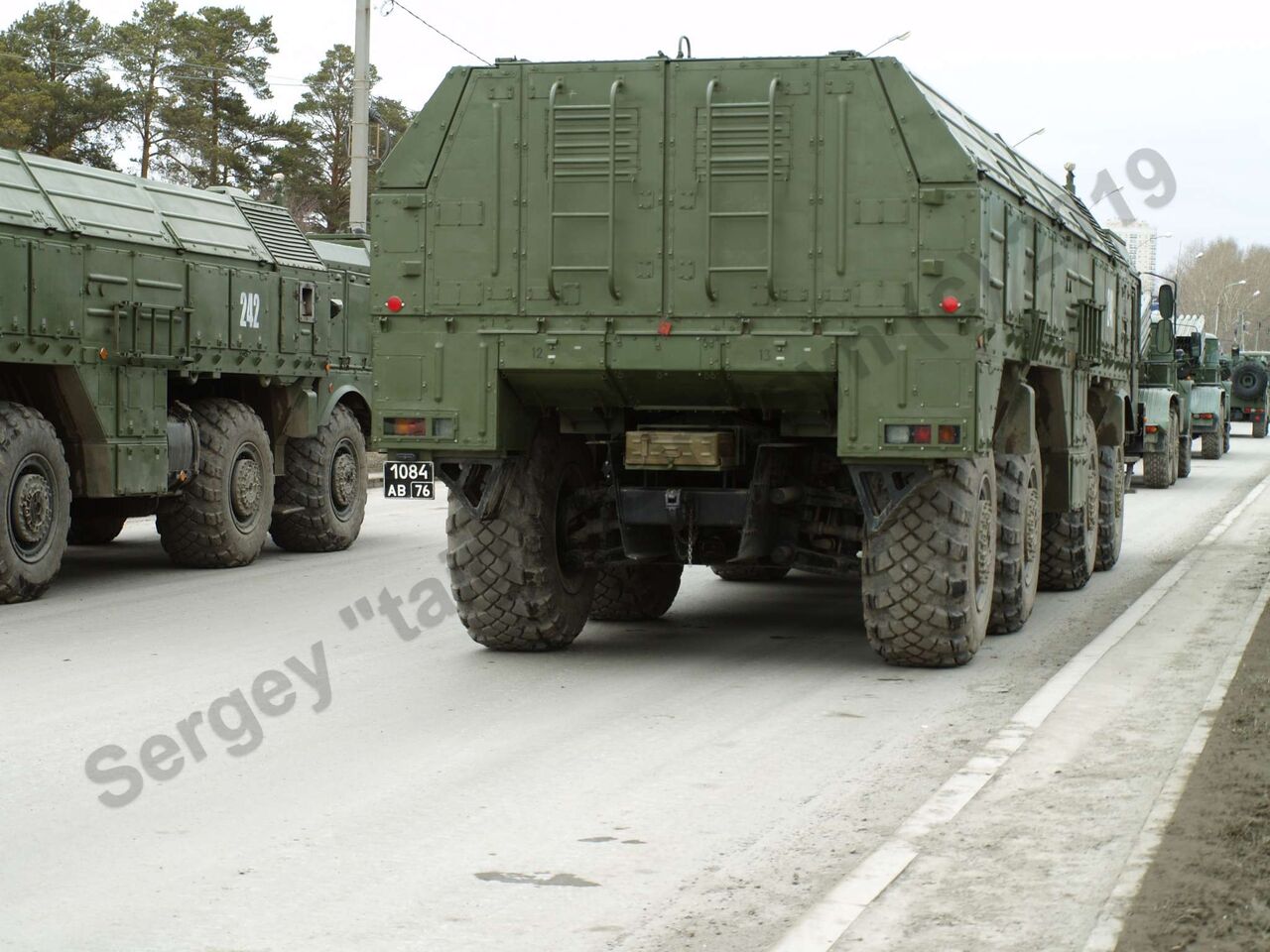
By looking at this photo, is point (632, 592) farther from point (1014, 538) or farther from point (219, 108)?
point (219, 108)

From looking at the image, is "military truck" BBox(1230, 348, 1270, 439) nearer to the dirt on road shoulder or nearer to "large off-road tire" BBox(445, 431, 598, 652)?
"large off-road tire" BBox(445, 431, 598, 652)

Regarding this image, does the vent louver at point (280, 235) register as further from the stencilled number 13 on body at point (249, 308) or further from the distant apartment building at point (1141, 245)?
the distant apartment building at point (1141, 245)

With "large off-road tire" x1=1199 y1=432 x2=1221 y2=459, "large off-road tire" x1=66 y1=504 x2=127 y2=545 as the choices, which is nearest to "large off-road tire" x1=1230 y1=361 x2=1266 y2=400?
"large off-road tire" x1=1199 y1=432 x2=1221 y2=459

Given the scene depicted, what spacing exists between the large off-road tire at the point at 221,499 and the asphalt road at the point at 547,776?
2317mm

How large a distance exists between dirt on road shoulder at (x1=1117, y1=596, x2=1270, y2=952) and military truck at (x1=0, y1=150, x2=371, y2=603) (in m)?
8.55

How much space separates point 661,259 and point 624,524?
5.08ft

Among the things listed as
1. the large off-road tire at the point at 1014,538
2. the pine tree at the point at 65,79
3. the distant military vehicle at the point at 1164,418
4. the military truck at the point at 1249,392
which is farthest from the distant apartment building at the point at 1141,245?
the pine tree at the point at 65,79

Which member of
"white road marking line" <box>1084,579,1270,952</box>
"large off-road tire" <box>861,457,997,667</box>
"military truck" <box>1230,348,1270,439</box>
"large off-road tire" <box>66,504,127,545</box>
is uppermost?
"military truck" <box>1230,348,1270,439</box>

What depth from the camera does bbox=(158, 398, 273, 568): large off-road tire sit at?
1519cm

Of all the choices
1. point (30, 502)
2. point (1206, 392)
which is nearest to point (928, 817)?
point (30, 502)

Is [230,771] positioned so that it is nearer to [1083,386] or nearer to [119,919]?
[119,919]

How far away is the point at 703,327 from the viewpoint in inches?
380

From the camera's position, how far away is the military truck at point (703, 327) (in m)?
9.41

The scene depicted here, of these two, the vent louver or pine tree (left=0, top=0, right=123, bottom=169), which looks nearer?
the vent louver
